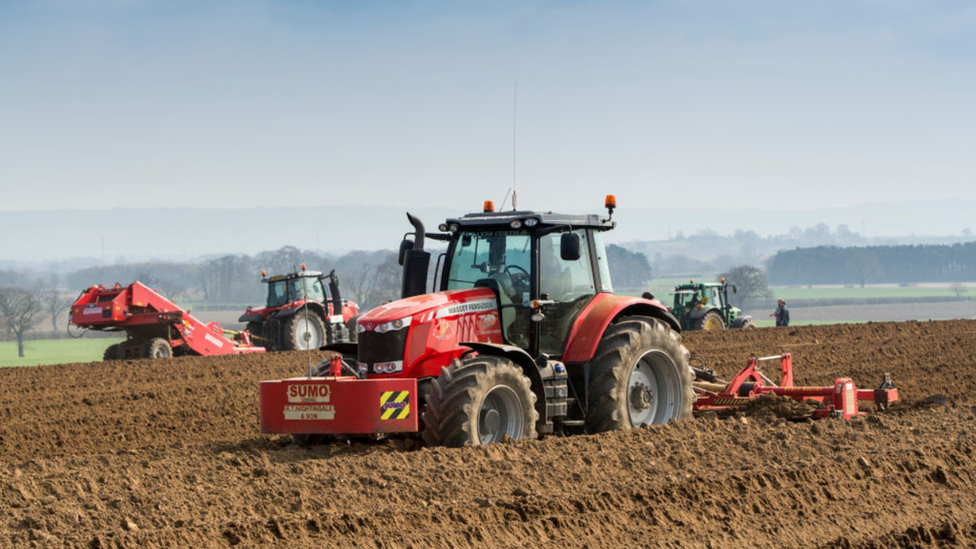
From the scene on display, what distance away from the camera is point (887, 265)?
100688 mm

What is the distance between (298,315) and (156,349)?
3500 millimetres

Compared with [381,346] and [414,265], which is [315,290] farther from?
[381,346]

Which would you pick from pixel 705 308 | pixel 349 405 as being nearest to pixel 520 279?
pixel 349 405

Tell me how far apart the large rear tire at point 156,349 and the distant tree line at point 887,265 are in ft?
291

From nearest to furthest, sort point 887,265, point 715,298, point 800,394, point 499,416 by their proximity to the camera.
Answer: point 499,416, point 800,394, point 715,298, point 887,265

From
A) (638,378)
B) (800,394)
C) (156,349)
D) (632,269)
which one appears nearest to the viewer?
(638,378)

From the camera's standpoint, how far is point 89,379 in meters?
18.1

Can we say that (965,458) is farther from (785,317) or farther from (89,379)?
(785,317)

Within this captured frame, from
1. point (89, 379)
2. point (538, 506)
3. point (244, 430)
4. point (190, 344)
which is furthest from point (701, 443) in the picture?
point (190, 344)

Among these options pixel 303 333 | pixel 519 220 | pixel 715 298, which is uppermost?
pixel 519 220

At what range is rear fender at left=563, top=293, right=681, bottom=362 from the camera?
29.0 ft

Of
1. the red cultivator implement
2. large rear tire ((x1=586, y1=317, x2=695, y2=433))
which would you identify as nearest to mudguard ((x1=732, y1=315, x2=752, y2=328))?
the red cultivator implement

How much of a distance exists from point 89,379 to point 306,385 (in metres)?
11.5

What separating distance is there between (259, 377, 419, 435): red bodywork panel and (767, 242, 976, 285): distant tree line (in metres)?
99.4
